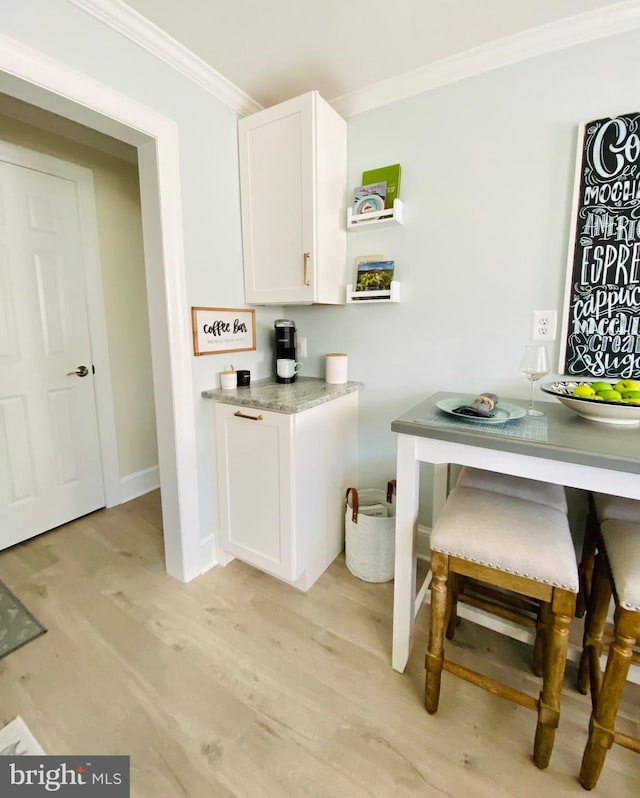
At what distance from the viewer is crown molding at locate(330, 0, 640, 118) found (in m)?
1.34

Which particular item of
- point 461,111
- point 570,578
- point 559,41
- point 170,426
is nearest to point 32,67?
point 170,426

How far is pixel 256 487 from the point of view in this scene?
1.72 meters

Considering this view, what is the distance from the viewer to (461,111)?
64.7 inches

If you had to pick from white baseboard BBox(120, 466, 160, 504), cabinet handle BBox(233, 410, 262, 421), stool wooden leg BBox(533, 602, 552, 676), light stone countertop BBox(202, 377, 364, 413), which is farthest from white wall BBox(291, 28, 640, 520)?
white baseboard BBox(120, 466, 160, 504)

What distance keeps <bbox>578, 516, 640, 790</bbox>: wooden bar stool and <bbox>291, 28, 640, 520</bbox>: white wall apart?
30.3 inches

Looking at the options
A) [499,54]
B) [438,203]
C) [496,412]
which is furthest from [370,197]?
[496,412]

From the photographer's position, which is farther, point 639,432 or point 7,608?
point 7,608

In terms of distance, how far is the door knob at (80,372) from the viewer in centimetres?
232

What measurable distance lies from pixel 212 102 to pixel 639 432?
7.23 ft

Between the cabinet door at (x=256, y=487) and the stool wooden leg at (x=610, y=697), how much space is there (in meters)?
1.09

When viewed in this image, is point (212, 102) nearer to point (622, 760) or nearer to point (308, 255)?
point (308, 255)

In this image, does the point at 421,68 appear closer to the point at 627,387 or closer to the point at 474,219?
the point at 474,219

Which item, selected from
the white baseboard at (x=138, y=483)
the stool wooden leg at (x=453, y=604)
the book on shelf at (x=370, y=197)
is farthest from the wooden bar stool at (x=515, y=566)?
the white baseboard at (x=138, y=483)

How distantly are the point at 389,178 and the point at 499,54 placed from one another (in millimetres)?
599
